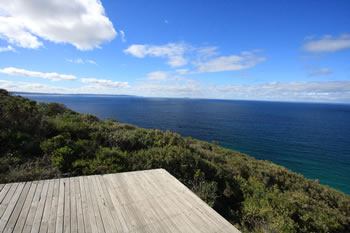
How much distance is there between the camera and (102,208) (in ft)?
10.3

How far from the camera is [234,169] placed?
32.7ft

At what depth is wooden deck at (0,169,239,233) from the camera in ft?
8.70

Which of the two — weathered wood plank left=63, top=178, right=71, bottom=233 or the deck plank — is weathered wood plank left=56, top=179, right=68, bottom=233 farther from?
the deck plank

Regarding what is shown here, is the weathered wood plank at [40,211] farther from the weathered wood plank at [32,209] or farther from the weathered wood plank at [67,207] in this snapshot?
the weathered wood plank at [67,207]

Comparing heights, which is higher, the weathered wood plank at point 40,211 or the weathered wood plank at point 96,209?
the weathered wood plank at point 40,211

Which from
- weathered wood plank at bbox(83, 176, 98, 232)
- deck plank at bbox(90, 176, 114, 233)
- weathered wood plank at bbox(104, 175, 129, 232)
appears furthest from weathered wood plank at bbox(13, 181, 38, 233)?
weathered wood plank at bbox(104, 175, 129, 232)

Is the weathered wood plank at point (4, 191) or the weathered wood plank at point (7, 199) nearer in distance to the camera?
the weathered wood plank at point (7, 199)

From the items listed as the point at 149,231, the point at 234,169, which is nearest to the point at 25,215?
the point at 149,231

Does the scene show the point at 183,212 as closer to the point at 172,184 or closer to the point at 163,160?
the point at 172,184

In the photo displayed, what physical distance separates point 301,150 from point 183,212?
35748mm

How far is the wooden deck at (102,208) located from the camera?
8.70 ft

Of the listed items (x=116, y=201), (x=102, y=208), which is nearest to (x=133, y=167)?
(x=116, y=201)

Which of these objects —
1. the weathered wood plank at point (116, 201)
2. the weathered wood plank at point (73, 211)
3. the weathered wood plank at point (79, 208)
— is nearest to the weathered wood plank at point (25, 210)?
the weathered wood plank at point (73, 211)

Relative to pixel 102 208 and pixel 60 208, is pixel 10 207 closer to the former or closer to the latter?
pixel 60 208
